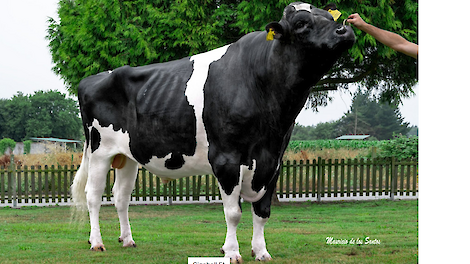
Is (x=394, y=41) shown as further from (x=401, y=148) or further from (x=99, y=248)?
(x=401, y=148)

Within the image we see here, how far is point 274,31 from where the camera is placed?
376 centimetres

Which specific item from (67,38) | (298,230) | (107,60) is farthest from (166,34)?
(298,230)

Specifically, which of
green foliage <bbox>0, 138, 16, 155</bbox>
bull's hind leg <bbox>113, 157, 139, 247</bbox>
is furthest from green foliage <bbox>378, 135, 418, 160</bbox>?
green foliage <bbox>0, 138, 16, 155</bbox>

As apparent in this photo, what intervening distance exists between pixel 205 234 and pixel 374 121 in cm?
6547

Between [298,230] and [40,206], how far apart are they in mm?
7871

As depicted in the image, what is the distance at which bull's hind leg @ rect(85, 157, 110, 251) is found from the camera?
5.26 metres

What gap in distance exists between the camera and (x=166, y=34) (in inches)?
378

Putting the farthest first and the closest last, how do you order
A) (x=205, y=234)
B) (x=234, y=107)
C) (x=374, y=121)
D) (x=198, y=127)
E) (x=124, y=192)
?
(x=374, y=121) < (x=205, y=234) < (x=124, y=192) < (x=198, y=127) < (x=234, y=107)

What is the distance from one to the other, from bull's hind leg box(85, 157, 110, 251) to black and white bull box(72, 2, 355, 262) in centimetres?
39

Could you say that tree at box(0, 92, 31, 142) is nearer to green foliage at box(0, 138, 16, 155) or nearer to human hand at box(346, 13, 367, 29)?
green foliage at box(0, 138, 16, 155)

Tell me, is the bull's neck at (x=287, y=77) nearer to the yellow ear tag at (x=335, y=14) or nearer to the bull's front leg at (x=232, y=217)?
the yellow ear tag at (x=335, y=14)

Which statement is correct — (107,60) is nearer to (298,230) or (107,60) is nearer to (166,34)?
(166,34)

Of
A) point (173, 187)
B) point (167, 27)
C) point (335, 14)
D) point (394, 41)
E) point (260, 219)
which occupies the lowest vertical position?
point (173, 187)

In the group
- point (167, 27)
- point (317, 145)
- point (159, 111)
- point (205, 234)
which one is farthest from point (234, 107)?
point (317, 145)
